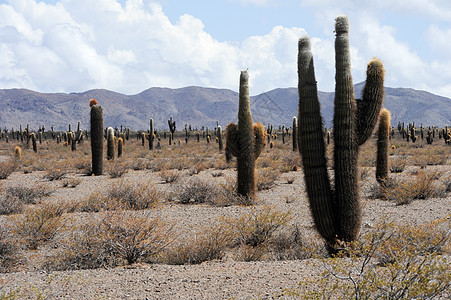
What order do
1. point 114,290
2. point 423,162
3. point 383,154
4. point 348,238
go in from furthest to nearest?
point 423,162, point 383,154, point 348,238, point 114,290

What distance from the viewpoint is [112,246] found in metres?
6.97

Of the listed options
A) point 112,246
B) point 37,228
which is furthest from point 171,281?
point 37,228

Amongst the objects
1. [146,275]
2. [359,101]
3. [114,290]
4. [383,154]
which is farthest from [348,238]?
[383,154]

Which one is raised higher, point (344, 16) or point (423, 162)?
point (344, 16)

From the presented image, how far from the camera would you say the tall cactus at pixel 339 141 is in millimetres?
7316

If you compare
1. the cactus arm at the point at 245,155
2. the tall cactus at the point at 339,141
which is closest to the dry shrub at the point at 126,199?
the cactus arm at the point at 245,155

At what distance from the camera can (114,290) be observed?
5723 mm

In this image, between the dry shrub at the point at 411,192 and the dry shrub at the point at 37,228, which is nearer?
the dry shrub at the point at 37,228

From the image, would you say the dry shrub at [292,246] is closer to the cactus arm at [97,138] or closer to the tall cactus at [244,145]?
the tall cactus at [244,145]

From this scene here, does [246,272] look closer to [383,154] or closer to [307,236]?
[307,236]

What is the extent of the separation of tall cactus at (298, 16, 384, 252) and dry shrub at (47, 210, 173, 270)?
3090 mm

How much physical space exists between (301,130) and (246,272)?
3014mm

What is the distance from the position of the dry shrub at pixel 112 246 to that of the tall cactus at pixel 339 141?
10.1 feet

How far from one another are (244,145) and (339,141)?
5754 mm
